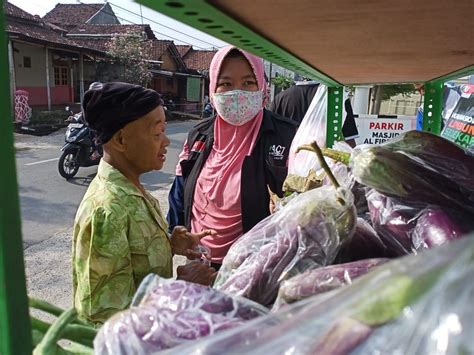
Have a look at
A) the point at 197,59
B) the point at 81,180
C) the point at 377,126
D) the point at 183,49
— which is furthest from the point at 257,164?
the point at 183,49

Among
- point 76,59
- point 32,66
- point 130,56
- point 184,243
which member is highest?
point 130,56

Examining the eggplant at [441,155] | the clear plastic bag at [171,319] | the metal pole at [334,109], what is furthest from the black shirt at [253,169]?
the clear plastic bag at [171,319]

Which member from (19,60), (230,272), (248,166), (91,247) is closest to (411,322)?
(230,272)

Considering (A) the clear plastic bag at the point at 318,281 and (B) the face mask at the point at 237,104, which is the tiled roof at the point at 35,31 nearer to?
(B) the face mask at the point at 237,104

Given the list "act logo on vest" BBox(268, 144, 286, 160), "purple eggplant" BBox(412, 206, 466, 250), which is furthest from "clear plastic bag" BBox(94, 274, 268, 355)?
"act logo on vest" BBox(268, 144, 286, 160)

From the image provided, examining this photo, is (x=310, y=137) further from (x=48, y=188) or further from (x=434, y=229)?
(x=48, y=188)

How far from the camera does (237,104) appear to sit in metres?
2.17

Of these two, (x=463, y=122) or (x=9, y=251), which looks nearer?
(x=9, y=251)

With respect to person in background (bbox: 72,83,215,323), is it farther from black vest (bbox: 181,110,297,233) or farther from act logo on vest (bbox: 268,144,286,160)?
act logo on vest (bbox: 268,144,286,160)

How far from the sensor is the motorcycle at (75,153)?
26.9 ft

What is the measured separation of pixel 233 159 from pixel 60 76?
22757 millimetres

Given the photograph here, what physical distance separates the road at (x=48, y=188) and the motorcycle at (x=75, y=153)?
20 cm

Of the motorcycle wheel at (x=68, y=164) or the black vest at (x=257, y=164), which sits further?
the motorcycle wheel at (x=68, y=164)

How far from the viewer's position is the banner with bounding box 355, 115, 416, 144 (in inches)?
189
